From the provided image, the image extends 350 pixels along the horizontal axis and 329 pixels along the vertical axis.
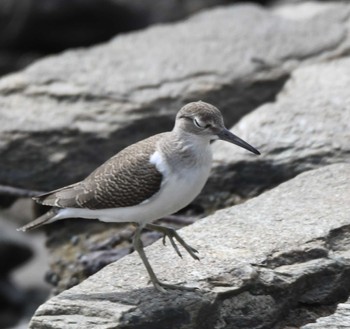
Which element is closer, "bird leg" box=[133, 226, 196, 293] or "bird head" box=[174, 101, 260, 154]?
"bird leg" box=[133, 226, 196, 293]

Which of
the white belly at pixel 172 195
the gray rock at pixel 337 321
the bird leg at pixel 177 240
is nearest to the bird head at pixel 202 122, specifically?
the white belly at pixel 172 195

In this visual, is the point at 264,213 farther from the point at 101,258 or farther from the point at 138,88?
the point at 138,88

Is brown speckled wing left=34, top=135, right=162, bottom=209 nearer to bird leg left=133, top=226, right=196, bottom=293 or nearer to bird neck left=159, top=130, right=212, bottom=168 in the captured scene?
bird neck left=159, top=130, right=212, bottom=168

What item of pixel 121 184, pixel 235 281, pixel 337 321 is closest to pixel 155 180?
pixel 121 184

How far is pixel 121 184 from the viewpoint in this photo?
6.34m

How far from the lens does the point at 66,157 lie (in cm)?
866

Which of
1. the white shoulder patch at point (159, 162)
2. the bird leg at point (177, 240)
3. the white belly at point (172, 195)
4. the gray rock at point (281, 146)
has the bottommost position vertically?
the bird leg at point (177, 240)

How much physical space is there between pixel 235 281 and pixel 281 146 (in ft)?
7.31

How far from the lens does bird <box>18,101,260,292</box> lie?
615cm

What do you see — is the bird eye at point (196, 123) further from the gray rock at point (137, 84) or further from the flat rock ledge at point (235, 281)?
the gray rock at point (137, 84)

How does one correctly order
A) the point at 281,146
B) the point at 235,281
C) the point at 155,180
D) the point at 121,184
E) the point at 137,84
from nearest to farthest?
the point at 235,281, the point at 155,180, the point at 121,184, the point at 281,146, the point at 137,84

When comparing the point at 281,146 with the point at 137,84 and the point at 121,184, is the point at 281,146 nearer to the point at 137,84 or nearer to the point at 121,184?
the point at 137,84

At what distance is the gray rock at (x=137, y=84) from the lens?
8.73 metres

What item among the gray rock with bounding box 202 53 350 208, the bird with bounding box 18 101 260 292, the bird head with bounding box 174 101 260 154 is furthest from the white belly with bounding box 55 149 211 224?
the gray rock with bounding box 202 53 350 208
